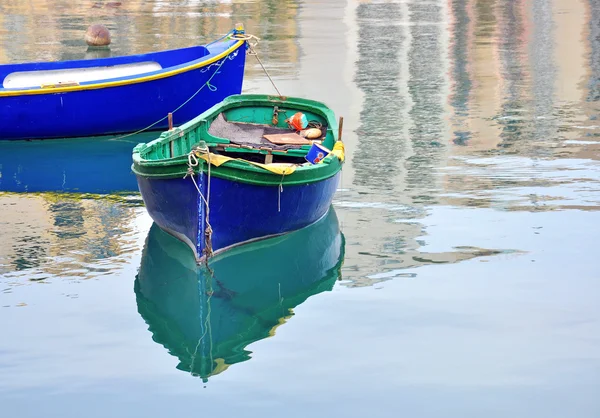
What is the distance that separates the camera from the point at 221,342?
9086mm

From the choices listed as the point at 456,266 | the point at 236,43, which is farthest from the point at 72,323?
the point at 236,43

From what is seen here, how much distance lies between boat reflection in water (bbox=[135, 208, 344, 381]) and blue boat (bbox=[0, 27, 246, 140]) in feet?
15.6

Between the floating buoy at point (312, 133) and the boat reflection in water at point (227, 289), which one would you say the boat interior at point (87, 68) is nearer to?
the floating buoy at point (312, 133)

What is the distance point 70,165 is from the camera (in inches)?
607

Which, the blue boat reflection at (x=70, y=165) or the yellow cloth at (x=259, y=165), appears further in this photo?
the blue boat reflection at (x=70, y=165)

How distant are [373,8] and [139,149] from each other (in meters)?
25.6

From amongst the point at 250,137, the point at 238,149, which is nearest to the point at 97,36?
the point at 250,137

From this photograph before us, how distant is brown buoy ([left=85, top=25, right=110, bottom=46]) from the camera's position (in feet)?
89.6

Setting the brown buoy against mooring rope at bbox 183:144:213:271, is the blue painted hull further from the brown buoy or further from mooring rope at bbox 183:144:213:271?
the brown buoy

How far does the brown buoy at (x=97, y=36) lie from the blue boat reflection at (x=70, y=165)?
11.1m

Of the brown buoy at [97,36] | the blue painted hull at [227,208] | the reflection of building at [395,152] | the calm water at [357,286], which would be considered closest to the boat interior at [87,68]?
the calm water at [357,286]

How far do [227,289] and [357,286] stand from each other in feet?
4.54

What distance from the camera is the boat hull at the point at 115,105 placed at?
15969mm

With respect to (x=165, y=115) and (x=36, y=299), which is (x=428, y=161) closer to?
(x=165, y=115)
